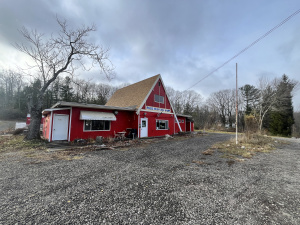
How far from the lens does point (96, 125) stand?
38.4 feet

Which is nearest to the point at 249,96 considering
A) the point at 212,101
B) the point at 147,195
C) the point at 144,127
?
the point at 212,101

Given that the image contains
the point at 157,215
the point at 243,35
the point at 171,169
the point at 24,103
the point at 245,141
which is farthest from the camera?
the point at 24,103

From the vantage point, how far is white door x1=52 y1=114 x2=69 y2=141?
10.3m

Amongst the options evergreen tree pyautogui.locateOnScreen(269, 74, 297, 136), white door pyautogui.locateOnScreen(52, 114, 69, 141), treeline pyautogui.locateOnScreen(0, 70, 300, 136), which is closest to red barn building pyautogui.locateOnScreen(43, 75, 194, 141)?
white door pyautogui.locateOnScreen(52, 114, 69, 141)

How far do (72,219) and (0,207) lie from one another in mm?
1616

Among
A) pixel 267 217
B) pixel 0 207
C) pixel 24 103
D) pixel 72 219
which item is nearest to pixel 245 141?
pixel 267 217

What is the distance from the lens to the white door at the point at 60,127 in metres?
10.3

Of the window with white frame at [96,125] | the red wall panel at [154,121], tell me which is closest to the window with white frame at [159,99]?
the red wall panel at [154,121]

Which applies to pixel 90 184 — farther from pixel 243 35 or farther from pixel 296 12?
pixel 243 35

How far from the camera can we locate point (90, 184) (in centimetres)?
357

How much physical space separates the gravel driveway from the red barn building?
6.03m

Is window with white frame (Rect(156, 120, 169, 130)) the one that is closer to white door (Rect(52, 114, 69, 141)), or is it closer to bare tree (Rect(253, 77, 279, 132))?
white door (Rect(52, 114, 69, 141))

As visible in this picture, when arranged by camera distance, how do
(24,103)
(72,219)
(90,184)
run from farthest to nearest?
1. (24,103)
2. (90,184)
3. (72,219)

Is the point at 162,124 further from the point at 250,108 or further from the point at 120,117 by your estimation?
the point at 250,108
